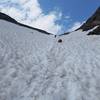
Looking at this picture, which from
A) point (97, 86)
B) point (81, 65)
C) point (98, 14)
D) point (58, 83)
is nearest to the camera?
point (97, 86)

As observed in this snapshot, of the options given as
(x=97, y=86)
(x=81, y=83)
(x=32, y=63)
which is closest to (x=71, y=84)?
(x=81, y=83)

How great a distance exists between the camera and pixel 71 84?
8.09m

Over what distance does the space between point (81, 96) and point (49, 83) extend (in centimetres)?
164

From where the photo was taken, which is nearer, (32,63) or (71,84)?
(71,84)

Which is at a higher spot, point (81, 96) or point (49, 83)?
point (49, 83)

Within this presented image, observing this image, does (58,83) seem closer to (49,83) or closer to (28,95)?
(49,83)

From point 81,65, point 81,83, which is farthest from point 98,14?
point 81,83

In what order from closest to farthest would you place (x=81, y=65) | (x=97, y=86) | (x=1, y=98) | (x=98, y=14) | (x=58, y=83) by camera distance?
(x=1, y=98)
(x=97, y=86)
(x=58, y=83)
(x=81, y=65)
(x=98, y=14)

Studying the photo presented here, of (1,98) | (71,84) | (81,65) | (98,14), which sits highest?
(98,14)

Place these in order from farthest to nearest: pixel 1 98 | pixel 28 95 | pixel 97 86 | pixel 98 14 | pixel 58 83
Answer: pixel 98 14 → pixel 58 83 → pixel 97 86 → pixel 28 95 → pixel 1 98

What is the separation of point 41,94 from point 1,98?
1.23 metres

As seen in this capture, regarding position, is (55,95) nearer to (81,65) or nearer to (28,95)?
(28,95)

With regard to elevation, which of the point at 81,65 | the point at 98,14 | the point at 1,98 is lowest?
the point at 1,98

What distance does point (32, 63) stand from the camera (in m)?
11.3
